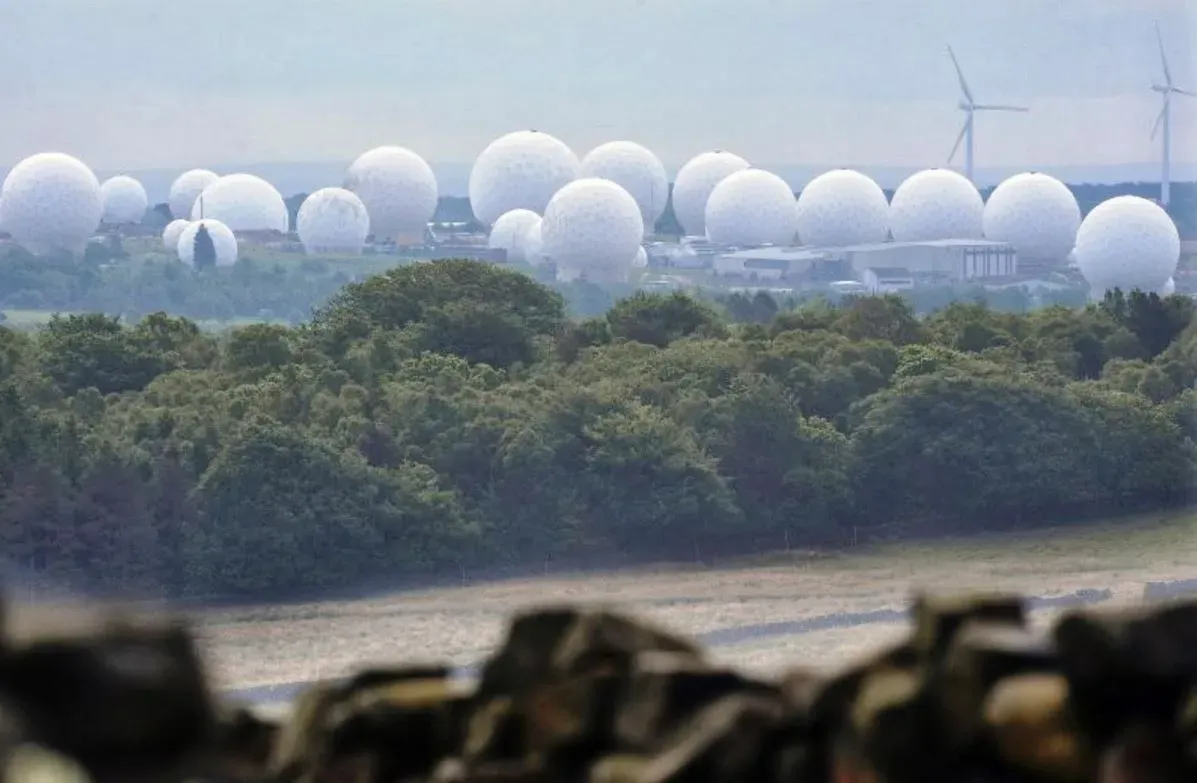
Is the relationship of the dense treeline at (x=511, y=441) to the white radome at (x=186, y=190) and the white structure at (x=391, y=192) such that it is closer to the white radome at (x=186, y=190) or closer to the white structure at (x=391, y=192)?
the white structure at (x=391, y=192)

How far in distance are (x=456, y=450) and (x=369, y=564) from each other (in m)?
2.24

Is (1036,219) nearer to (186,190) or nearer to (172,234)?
(172,234)

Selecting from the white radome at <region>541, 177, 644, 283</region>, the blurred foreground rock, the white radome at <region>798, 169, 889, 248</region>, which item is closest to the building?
the white radome at <region>541, 177, 644, 283</region>

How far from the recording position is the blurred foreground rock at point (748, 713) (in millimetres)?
3031

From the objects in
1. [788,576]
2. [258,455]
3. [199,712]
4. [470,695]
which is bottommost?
[788,576]

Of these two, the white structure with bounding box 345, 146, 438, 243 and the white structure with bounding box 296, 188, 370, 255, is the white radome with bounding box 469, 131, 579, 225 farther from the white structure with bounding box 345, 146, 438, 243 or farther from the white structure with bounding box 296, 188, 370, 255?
the white structure with bounding box 296, 188, 370, 255

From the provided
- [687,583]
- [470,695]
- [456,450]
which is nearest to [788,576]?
[687,583]

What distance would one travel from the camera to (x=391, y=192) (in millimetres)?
65938

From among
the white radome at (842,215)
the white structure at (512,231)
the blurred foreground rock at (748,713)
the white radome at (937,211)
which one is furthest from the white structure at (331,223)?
the blurred foreground rock at (748,713)

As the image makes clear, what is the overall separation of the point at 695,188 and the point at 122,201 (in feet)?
63.9

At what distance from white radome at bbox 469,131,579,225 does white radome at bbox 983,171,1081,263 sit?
46.2 ft

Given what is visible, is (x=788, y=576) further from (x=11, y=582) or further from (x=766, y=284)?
(x=766, y=284)

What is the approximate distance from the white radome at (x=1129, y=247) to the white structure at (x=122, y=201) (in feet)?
100

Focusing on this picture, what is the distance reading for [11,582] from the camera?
63.8 feet
